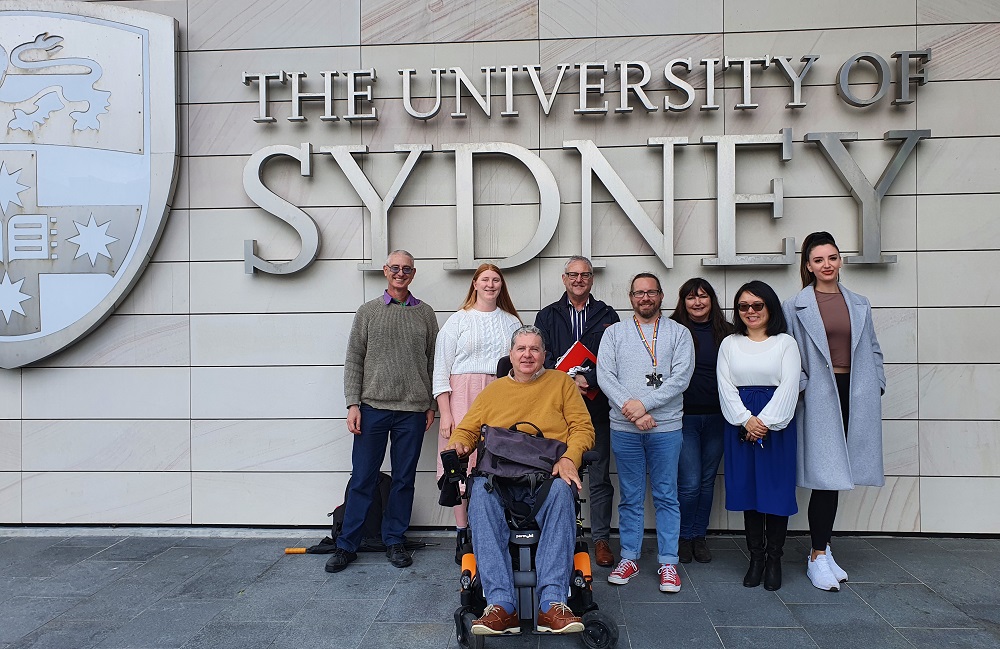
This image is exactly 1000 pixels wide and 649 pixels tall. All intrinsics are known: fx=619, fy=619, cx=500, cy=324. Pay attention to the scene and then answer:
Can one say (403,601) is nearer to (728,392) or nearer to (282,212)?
(728,392)

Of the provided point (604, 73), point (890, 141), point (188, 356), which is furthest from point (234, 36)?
point (890, 141)

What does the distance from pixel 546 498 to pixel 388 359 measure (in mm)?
1495

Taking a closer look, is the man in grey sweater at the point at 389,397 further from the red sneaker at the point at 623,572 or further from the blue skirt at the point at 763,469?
the blue skirt at the point at 763,469

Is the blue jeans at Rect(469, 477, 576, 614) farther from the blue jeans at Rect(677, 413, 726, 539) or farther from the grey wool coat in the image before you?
the grey wool coat

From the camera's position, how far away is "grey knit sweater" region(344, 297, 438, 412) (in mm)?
3771

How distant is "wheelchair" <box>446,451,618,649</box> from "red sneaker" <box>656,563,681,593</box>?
26.0 inches

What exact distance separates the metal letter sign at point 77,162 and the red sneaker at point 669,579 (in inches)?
155

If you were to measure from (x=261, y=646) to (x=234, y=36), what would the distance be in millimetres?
3946

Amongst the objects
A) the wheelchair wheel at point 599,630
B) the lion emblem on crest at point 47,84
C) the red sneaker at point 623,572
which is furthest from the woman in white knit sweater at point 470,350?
the lion emblem on crest at point 47,84

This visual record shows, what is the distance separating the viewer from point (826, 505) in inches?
131

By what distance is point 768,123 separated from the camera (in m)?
4.21

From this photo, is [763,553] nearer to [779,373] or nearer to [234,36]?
[779,373]

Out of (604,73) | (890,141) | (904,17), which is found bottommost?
(890,141)

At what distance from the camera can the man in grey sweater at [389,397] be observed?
12.4 ft
